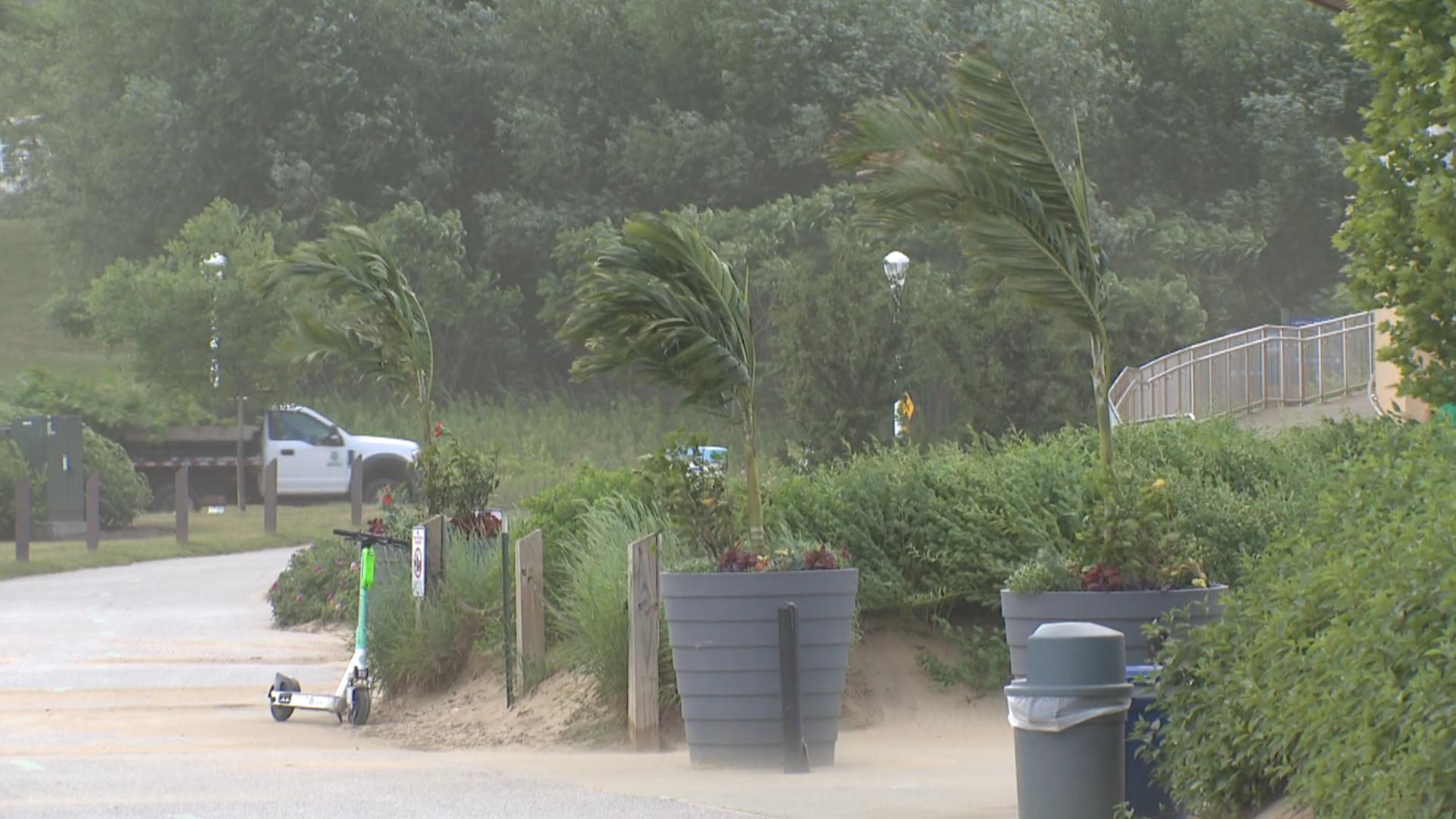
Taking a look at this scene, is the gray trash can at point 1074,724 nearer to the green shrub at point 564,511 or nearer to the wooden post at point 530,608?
the wooden post at point 530,608

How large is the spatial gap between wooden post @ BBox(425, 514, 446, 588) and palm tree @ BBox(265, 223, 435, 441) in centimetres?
202

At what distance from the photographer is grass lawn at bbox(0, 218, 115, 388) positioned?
6322cm

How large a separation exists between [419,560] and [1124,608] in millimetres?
5380

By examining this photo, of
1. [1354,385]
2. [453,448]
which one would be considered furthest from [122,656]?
[1354,385]

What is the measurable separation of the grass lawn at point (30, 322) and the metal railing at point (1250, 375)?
1325 inches

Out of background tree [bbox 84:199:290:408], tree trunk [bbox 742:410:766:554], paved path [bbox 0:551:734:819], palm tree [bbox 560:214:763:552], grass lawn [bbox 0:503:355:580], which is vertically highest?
background tree [bbox 84:199:290:408]

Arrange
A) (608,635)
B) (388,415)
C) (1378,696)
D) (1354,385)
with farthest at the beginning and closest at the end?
(388,415), (1354,385), (608,635), (1378,696)

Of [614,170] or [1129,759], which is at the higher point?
[614,170]

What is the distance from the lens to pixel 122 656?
53.7 feet


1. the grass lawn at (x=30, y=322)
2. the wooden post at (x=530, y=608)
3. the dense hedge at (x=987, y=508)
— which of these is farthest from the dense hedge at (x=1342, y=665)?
the grass lawn at (x=30, y=322)

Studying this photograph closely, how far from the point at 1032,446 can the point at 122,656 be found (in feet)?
25.6

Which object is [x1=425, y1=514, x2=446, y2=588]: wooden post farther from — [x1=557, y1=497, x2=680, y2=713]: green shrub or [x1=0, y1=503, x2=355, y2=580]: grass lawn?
[x1=0, y1=503, x2=355, y2=580]: grass lawn

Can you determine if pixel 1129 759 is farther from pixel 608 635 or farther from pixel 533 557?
pixel 533 557

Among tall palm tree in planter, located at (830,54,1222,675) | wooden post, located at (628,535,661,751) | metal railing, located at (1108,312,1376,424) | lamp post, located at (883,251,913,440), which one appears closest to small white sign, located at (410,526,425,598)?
wooden post, located at (628,535,661,751)
